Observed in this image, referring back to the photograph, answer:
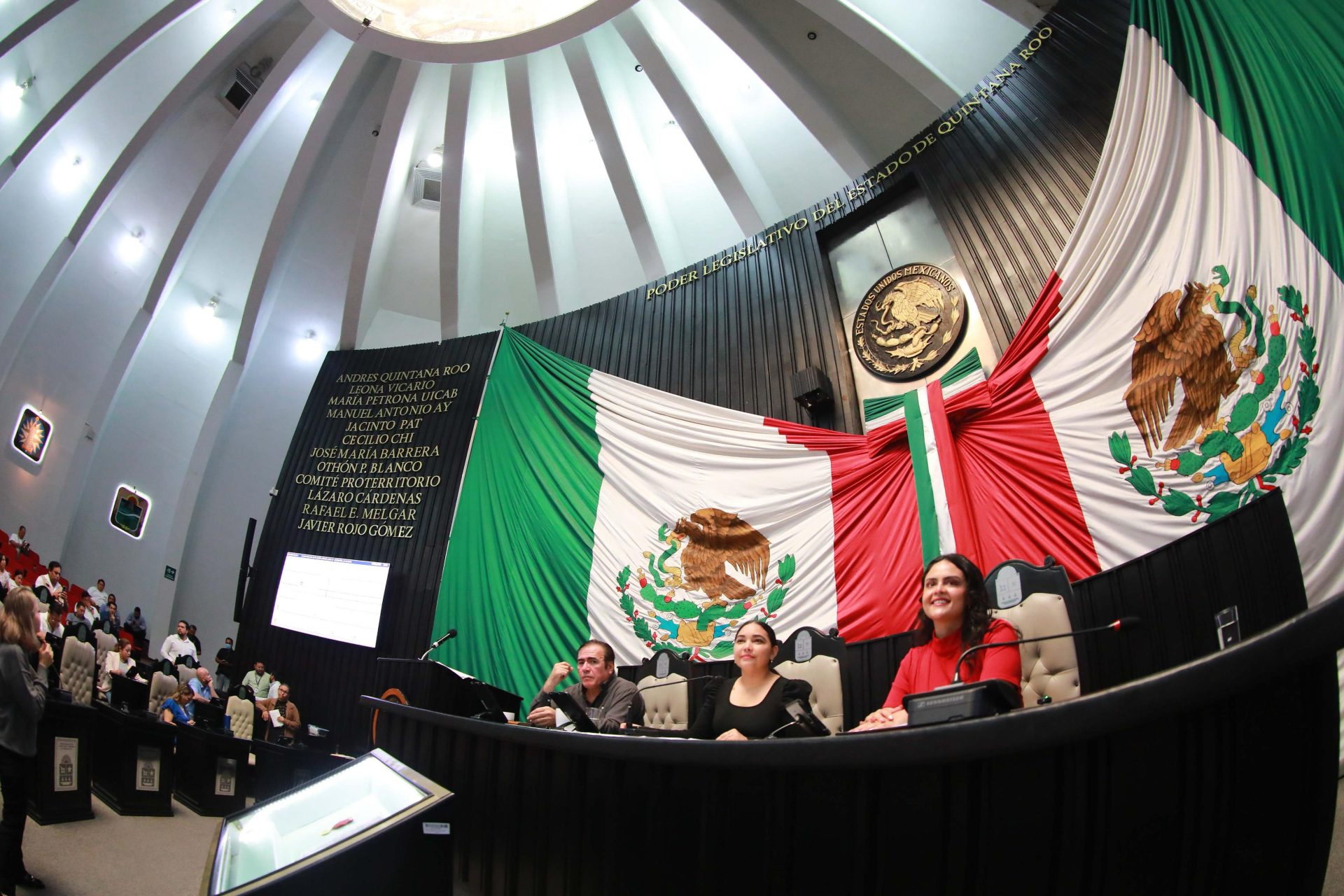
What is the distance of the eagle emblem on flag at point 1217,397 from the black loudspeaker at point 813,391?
80.5 inches

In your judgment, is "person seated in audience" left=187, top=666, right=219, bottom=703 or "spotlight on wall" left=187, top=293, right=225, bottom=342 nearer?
"person seated in audience" left=187, top=666, right=219, bottom=703

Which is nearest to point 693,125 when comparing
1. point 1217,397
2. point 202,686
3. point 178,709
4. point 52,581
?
point 1217,397

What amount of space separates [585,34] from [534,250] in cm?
209

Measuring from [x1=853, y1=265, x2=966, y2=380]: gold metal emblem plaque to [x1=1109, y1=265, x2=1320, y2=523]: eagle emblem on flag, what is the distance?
4.93 ft

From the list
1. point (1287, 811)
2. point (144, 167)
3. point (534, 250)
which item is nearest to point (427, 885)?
point (1287, 811)

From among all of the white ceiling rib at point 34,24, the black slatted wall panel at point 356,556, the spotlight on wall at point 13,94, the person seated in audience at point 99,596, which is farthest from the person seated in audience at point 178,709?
the spotlight on wall at point 13,94

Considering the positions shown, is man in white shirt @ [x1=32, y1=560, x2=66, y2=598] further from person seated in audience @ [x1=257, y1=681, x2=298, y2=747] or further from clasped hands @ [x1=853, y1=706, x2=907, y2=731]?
clasped hands @ [x1=853, y1=706, x2=907, y2=731]

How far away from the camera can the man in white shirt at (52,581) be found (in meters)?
6.29

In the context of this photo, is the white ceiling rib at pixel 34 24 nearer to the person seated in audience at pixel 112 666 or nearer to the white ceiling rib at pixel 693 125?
the white ceiling rib at pixel 693 125

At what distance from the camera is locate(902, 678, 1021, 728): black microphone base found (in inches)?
41.8

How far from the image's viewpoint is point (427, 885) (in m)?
1.20

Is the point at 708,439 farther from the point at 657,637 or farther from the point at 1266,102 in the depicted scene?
the point at 1266,102

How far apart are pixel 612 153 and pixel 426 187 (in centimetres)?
311

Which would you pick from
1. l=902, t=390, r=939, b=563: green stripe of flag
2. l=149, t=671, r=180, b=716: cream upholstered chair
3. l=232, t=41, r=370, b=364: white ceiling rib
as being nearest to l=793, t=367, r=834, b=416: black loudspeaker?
l=902, t=390, r=939, b=563: green stripe of flag
